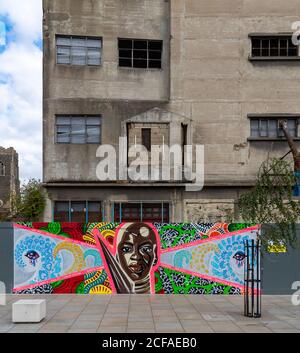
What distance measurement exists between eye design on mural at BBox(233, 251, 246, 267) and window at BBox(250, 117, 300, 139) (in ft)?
29.3

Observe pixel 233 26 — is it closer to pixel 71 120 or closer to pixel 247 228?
pixel 71 120

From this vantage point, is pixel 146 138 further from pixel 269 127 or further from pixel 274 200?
pixel 274 200

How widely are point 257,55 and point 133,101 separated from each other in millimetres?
A: 7136

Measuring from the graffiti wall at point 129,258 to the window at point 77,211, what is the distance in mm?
6610

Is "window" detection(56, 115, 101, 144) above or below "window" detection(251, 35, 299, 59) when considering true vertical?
below

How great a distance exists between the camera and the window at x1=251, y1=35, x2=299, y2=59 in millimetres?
22562

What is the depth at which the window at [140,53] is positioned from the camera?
22.4 metres

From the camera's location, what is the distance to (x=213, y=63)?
22281 millimetres

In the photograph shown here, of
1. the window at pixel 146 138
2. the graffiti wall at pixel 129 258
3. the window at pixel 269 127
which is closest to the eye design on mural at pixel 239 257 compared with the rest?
the graffiti wall at pixel 129 258

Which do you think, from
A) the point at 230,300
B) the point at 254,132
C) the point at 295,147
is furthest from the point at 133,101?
the point at 230,300

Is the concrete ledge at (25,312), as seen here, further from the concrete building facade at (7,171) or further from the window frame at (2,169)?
the window frame at (2,169)

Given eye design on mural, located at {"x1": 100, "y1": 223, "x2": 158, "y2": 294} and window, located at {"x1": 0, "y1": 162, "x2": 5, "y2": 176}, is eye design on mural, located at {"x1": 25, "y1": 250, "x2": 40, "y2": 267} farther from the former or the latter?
window, located at {"x1": 0, "y1": 162, "x2": 5, "y2": 176}

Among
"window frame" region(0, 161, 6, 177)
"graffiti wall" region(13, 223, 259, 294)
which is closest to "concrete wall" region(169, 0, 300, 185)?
"graffiti wall" region(13, 223, 259, 294)

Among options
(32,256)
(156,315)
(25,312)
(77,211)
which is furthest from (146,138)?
(25,312)
